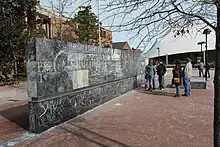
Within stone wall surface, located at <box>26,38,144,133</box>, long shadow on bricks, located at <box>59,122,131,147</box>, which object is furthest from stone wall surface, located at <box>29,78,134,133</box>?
long shadow on bricks, located at <box>59,122,131,147</box>

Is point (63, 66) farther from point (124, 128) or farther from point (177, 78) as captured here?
point (177, 78)

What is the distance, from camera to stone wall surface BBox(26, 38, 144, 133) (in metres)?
6.60

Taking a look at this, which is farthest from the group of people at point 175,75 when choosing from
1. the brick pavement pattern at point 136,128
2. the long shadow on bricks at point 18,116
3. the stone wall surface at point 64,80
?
the long shadow on bricks at point 18,116

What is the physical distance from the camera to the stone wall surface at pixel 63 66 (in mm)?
6602

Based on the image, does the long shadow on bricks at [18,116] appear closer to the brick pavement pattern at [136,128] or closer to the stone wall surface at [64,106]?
the stone wall surface at [64,106]

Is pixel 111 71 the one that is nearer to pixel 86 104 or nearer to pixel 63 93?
pixel 86 104

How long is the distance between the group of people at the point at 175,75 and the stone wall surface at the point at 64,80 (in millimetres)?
2824

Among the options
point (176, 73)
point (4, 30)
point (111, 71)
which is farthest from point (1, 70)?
point (176, 73)

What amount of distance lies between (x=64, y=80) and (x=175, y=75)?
657 cm

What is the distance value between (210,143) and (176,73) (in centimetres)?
747

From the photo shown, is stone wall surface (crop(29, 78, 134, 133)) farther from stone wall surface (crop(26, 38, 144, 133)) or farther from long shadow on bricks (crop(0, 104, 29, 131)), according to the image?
long shadow on bricks (crop(0, 104, 29, 131))

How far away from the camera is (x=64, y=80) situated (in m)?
7.79

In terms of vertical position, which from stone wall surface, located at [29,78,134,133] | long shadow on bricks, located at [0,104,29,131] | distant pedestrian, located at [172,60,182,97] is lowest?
long shadow on bricks, located at [0,104,29,131]

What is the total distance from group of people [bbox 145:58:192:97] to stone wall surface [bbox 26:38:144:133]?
9.27 feet
